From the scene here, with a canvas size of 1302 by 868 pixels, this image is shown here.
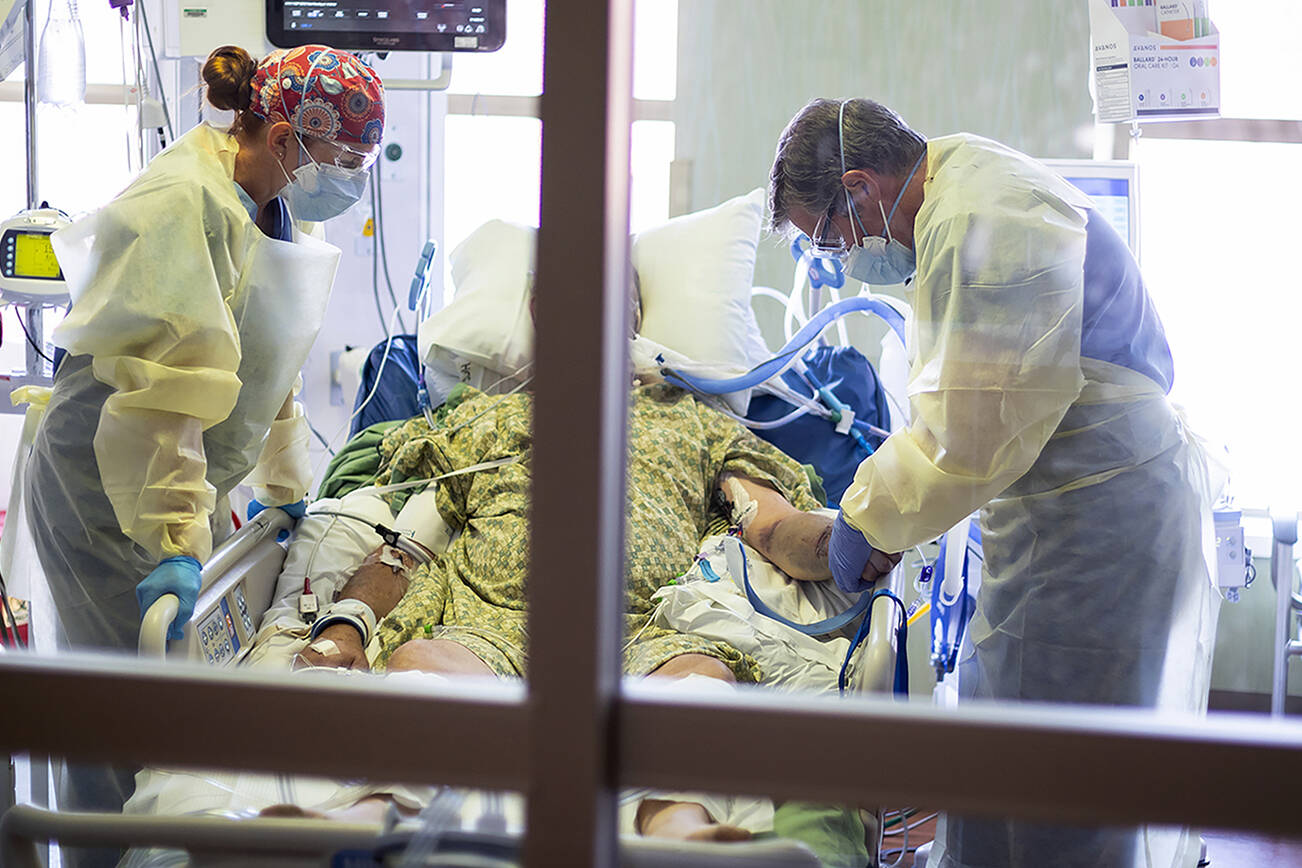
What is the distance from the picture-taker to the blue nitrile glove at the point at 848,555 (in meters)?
1.64

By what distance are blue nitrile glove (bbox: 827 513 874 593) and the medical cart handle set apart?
0.91 metres

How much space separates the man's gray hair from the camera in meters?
1.56

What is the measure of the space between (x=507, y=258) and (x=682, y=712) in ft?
6.64

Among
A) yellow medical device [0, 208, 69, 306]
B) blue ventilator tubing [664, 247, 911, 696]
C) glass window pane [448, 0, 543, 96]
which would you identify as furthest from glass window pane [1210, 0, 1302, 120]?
yellow medical device [0, 208, 69, 306]

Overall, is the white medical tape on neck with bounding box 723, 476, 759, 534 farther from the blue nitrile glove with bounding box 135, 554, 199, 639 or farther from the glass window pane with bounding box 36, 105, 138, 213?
the glass window pane with bounding box 36, 105, 138, 213

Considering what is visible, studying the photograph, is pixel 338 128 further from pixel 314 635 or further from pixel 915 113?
pixel 915 113

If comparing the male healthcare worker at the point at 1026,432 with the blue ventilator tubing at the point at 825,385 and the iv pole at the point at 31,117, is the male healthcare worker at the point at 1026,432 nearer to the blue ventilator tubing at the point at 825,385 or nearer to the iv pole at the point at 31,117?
the blue ventilator tubing at the point at 825,385

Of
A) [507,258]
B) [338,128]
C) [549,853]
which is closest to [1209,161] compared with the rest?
[507,258]

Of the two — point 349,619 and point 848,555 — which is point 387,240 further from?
point 848,555

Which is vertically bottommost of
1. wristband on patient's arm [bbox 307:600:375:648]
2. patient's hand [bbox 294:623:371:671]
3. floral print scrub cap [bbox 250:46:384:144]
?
patient's hand [bbox 294:623:371:671]

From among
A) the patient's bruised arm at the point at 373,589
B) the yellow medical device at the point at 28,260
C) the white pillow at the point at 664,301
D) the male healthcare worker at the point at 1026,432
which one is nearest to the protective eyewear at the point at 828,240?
the male healthcare worker at the point at 1026,432

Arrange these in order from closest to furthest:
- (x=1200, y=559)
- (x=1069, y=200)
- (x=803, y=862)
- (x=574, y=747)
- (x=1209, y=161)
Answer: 1. (x=574, y=747)
2. (x=803, y=862)
3. (x=1069, y=200)
4. (x=1200, y=559)
5. (x=1209, y=161)

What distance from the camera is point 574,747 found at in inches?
21.5

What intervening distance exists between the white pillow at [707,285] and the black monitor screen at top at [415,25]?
53cm
